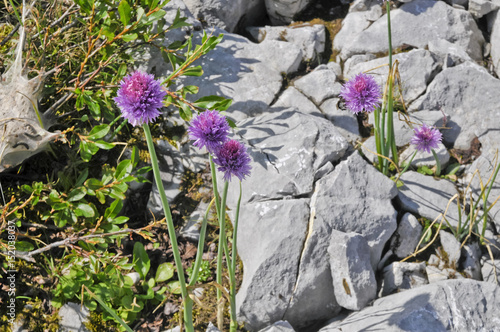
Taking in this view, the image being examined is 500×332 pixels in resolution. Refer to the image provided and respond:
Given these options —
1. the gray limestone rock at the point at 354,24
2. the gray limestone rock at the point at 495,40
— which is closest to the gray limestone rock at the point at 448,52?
the gray limestone rock at the point at 495,40

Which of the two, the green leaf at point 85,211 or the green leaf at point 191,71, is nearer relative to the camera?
the green leaf at point 85,211

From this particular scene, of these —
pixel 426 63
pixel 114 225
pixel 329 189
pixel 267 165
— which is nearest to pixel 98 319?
pixel 114 225

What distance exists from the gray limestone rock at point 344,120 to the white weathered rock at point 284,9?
Answer: 58.9 inches

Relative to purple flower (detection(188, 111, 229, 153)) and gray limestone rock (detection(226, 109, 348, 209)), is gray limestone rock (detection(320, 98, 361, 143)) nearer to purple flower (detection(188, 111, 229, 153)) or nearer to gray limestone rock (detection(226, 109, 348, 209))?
gray limestone rock (detection(226, 109, 348, 209))

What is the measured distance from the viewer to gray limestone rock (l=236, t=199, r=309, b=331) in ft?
10.2

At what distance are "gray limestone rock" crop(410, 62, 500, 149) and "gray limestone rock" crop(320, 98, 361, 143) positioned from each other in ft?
1.96

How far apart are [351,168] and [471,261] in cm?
116

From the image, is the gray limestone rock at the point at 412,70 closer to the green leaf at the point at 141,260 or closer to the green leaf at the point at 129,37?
the green leaf at the point at 129,37

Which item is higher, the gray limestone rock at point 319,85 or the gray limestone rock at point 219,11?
the gray limestone rock at point 219,11

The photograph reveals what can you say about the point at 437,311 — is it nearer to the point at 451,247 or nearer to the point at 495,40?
the point at 451,247

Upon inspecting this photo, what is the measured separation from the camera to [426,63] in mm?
4293

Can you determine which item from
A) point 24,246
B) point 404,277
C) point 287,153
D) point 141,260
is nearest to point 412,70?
point 287,153

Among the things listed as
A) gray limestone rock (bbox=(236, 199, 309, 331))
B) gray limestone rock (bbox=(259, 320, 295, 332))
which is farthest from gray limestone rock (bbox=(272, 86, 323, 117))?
gray limestone rock (bbox=(259, 320, 295, 332))

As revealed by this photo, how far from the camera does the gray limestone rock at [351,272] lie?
10.1ft
